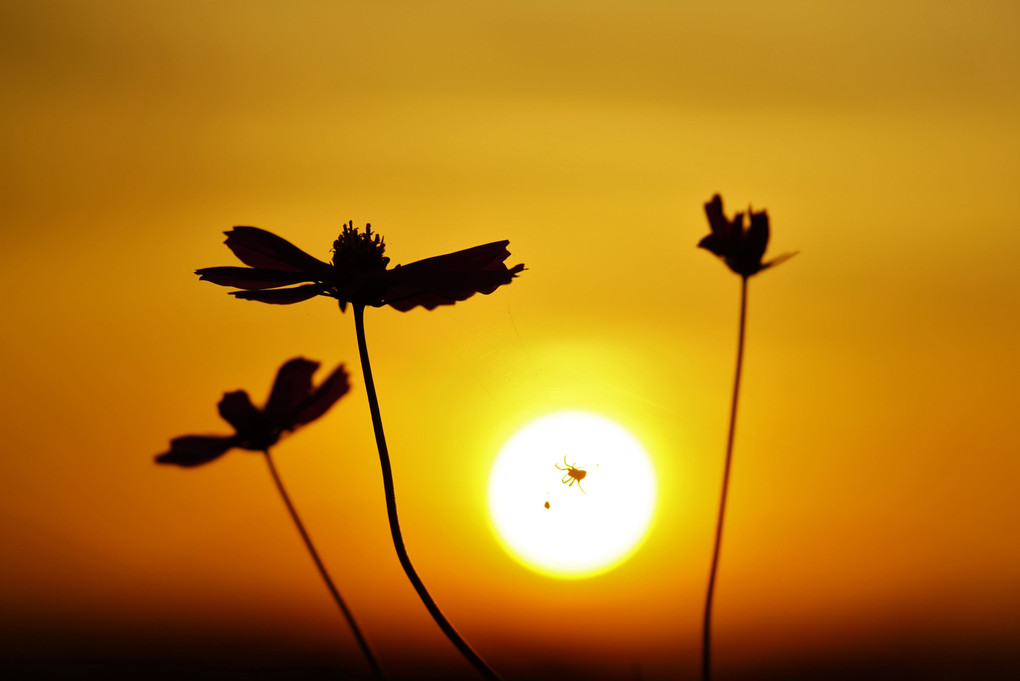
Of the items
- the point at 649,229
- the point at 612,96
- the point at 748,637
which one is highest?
the point at 612,96

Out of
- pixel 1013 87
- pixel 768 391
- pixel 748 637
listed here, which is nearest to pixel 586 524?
pixel 748 637

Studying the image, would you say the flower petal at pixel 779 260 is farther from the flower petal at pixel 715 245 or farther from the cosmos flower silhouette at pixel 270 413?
Result: the cosmos flower silhouette at pixel 270 413

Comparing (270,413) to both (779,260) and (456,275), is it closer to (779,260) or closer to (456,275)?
(456,275)

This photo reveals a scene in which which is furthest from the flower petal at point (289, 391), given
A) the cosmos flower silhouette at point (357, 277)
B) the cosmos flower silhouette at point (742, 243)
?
the cosmos flower silhouette at point (742, 243)

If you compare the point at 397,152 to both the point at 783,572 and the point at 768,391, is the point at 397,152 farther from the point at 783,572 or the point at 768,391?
the point at 783,572

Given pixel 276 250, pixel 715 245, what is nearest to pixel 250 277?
pixel 276 250

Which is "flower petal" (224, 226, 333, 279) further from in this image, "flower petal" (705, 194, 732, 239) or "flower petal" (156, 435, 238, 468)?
"flower petal" (705, 194, 732, 239)
